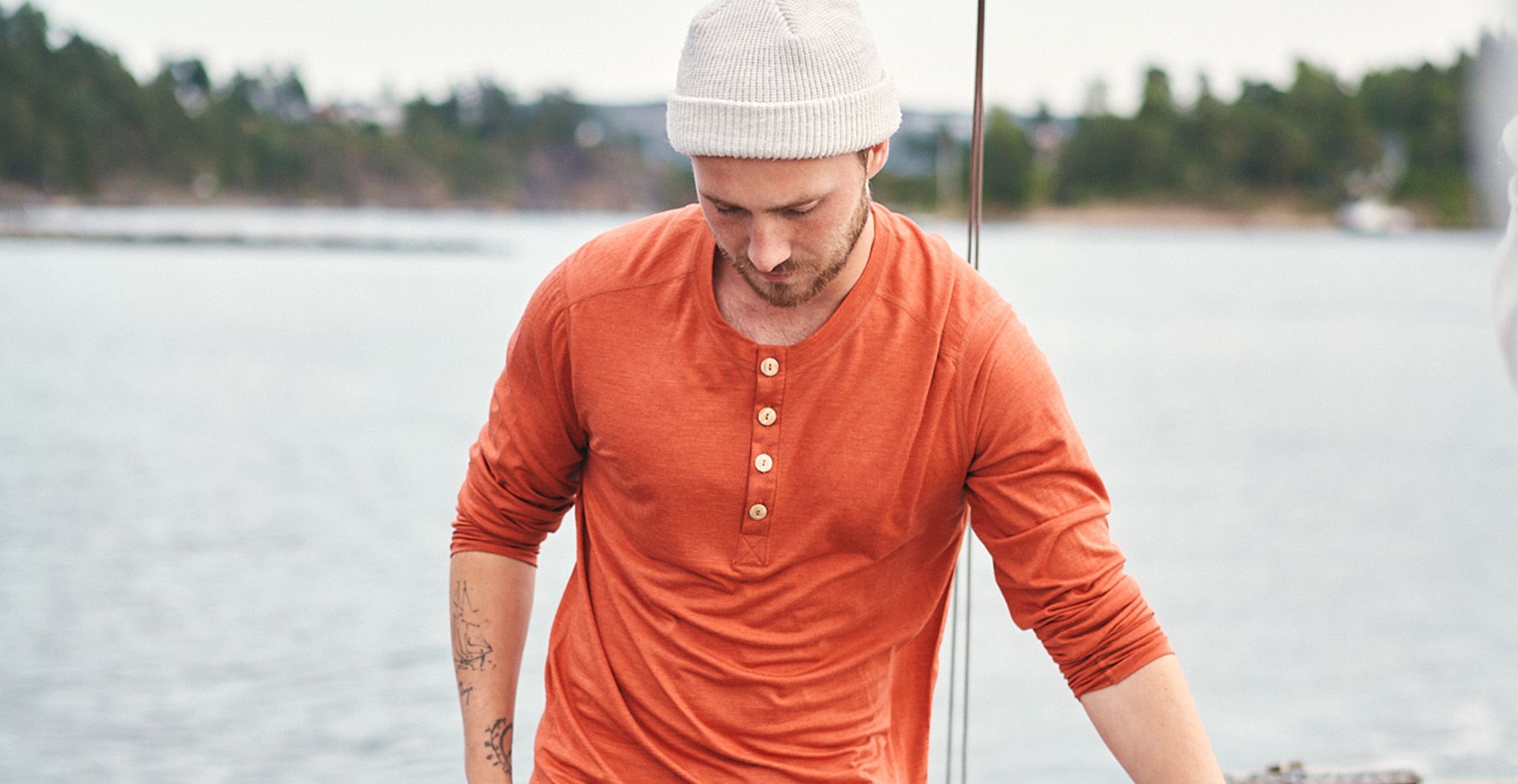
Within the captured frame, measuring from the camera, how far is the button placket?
1.72 meters

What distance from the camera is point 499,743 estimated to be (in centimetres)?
196

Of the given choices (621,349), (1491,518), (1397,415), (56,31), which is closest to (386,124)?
(56,31)

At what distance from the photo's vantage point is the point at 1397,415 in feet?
64.2

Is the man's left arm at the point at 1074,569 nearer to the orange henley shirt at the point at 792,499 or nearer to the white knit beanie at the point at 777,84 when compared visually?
the orange henley shirt at the point at 792,499

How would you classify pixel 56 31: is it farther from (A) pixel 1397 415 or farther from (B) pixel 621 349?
(B) pixel 621 349

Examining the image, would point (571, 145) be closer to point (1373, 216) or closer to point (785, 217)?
point (1373, 216)

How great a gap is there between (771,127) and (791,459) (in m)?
0.37

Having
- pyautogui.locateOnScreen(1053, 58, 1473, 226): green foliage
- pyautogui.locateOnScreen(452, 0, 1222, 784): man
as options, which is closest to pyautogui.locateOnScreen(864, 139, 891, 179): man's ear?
pyautogui.locateOnScreen(452, 0, 1222, 784): man

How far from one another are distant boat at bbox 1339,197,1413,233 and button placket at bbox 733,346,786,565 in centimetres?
7127

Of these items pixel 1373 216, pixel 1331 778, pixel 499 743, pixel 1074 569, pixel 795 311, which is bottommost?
pixel 1373 216

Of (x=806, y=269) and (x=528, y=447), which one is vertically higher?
(x=806, y=269)

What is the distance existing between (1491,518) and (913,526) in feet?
41.8

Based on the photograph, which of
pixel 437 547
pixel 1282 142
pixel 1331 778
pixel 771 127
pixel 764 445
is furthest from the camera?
pixel 1282 142

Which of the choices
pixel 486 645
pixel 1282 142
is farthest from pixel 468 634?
pixel 1282 142
